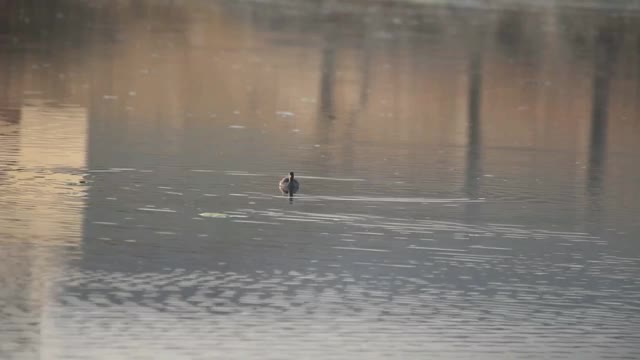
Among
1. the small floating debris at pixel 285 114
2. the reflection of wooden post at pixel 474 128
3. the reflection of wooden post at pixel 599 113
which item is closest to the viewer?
the reflection of wooden post at pixel 474 128

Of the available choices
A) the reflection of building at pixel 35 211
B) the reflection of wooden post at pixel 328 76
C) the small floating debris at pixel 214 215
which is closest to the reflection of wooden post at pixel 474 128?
the reflection of wooden post at pixel 328 76

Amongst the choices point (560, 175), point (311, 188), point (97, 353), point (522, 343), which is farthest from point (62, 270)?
point (560, 175)

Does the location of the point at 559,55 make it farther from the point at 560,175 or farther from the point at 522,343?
the point at 522,343

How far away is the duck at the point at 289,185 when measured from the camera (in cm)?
1700

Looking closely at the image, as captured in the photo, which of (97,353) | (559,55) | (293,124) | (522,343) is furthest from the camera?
(559,55)

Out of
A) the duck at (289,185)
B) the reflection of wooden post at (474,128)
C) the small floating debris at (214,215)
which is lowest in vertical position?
the small floating debris at (214,215)

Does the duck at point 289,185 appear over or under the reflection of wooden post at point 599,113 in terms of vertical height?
under

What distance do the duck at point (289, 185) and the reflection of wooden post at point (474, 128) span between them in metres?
1.61

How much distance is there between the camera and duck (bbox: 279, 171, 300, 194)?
17000 mm

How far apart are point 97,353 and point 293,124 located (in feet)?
39.7

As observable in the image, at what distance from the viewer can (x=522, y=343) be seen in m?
11.8

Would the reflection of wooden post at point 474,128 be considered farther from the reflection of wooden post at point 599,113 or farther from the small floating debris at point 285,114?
the small floating debris at point 285,114

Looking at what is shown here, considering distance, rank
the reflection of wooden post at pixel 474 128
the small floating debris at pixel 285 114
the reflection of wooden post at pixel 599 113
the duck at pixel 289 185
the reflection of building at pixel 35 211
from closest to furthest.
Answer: the reflection of building at pixel 35 211 → the duck at pixel 289 185 → the reflection of wooden post at pixel 474 128 → the reflection of wooden post at pixel 599 113 → the small floating debris at pixel 285 114

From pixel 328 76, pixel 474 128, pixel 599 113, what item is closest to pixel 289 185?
pixel 474 128
